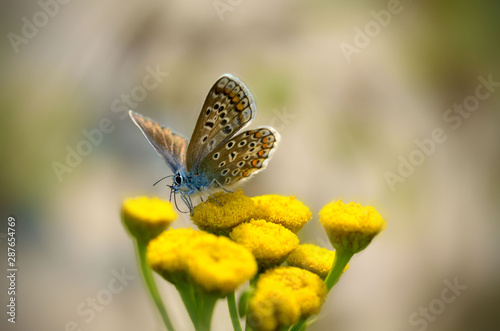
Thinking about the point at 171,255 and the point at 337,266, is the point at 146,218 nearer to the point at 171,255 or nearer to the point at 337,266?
the point at 171,255

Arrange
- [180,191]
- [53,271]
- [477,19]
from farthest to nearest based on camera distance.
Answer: [477,19] < [53,271] < [180,191]

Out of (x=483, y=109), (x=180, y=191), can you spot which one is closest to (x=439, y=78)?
(x=483, y=109)

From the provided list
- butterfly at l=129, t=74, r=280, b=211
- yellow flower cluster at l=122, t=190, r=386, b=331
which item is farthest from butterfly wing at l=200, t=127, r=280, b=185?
yellow flower cluster at l=122, t=190, r=386, b=331

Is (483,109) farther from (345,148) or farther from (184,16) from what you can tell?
(184,16)

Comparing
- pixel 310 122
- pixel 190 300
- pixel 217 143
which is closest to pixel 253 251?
pixel 190 300

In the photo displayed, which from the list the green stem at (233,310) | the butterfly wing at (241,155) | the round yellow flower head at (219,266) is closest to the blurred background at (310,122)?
the butterfly wing at (241,155)
